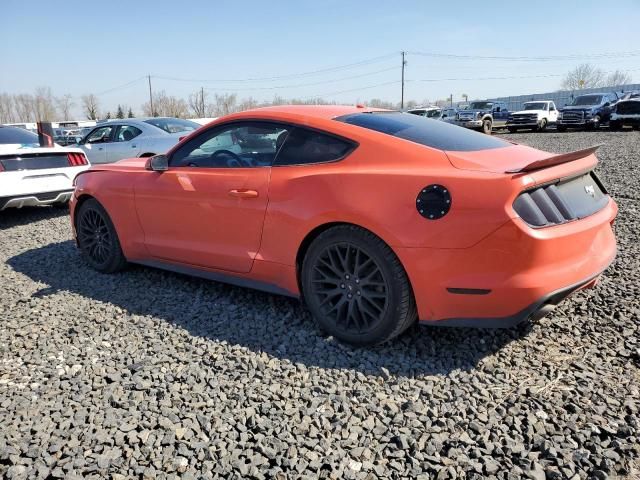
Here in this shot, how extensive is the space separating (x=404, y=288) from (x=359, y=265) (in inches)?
12.5

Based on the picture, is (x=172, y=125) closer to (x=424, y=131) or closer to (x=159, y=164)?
(x=159, y=164)

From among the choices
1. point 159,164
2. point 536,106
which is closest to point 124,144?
point 159,164

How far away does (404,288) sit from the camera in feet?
9.43

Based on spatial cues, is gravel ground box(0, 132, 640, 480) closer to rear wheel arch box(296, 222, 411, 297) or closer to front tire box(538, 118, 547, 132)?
rear wheel arch box(296, 222, 411, 297)

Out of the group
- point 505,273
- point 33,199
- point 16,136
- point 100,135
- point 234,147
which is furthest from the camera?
point 100,135

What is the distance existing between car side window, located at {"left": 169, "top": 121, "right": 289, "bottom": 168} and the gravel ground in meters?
1.07

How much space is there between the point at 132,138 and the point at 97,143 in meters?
0.91

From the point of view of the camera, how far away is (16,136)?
7.88m

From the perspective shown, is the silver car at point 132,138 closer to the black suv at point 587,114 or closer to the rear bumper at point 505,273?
the rear bumper at point 505,273

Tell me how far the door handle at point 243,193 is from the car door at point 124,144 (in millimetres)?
6929

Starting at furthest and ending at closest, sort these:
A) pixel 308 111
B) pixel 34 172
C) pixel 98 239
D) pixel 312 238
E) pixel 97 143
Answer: pixel 97 143, pixel 34 172, pixel 98 239, pixel 308 111, pixel 312 238

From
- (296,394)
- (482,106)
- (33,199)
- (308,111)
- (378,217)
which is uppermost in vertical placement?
(482,106)

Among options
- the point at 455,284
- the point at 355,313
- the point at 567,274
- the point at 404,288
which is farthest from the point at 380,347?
the point at 567,274

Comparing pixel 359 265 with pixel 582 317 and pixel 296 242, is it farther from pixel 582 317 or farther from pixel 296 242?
pixel 582 317
